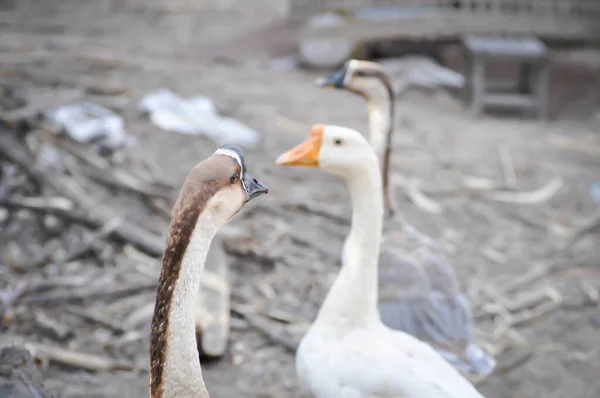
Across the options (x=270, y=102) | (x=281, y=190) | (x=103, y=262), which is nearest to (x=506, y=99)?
(x=270, y=102)

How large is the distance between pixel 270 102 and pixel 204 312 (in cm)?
507

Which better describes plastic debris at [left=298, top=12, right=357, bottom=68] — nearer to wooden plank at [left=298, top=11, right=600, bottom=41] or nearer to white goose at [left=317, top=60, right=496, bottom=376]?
wooden plank at [left=298, top=11, right=600, bottom=41]

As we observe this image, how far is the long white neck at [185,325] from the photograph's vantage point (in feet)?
7.13

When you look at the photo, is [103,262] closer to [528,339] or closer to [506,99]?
[528,339]

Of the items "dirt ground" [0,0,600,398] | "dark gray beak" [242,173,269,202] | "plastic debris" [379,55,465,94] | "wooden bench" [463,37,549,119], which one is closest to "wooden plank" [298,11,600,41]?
"wooden bench" [463,37,549,119]

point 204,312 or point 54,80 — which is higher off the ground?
point 54,80

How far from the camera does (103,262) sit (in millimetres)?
4887

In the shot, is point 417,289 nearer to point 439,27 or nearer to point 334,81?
point 334,81

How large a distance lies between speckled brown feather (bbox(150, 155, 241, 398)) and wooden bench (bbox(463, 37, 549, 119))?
355 inches

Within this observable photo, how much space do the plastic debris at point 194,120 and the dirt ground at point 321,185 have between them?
5.3 inches

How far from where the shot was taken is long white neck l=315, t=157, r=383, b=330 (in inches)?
127

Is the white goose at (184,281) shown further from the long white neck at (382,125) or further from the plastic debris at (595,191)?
the plastic debris at (595,191)

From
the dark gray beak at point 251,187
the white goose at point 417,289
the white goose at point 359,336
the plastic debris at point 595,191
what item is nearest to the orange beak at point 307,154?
the white goose at point 359,336

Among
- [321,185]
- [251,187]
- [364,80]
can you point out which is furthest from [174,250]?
[321,185]
